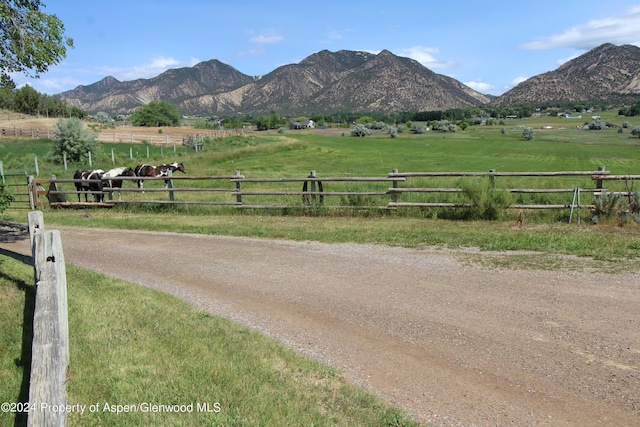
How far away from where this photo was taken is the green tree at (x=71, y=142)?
121ft

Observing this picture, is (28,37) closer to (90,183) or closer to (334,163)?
(90,183)

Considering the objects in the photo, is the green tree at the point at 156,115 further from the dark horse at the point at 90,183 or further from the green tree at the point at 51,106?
the dark horse at the point at 90,183

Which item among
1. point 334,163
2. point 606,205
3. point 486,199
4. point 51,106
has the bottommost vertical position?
point 606,205

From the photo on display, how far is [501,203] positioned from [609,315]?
23.3ft

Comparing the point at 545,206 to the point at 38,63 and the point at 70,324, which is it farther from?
the point at 38,63

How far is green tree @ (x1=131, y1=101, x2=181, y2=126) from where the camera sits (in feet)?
407

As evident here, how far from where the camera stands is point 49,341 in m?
3.92

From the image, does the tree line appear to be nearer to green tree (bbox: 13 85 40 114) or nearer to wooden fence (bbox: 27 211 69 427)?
green tree (bbox: 13 85 40 114)

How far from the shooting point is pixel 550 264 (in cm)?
861

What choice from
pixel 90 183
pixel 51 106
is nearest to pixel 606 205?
pixel 90 183

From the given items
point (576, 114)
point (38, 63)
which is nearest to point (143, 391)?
point (38, 63)

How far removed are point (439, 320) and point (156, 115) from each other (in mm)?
129802

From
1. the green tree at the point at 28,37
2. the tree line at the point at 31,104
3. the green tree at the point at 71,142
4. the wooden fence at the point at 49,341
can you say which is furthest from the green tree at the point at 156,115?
the wooden fence at the point at 49,341

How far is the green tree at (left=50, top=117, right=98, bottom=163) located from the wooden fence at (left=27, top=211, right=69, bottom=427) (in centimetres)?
3627
